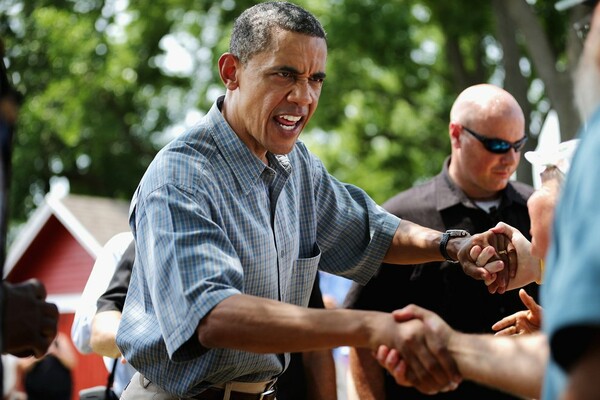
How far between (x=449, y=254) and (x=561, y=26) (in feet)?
33.7

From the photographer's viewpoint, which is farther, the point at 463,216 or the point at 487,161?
the point at 487,161

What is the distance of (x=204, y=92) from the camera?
1978 cm

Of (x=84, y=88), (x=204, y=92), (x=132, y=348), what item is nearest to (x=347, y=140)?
(x=204, y=92)

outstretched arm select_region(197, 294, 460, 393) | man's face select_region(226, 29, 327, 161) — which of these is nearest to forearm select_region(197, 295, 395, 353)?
outstretched arm select_region(197, 294, 460, 393)

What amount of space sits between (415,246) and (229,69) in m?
1.14

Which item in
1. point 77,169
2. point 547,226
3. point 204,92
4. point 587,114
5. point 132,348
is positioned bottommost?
point 77,169

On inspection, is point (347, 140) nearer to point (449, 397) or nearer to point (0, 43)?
point (449, 397)

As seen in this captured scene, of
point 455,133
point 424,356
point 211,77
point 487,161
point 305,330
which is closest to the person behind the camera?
point 424,356

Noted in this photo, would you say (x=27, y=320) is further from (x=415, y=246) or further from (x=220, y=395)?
(x=415, y=246)

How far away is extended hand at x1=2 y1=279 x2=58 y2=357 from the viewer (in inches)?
95.0

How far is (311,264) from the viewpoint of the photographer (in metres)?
3.64

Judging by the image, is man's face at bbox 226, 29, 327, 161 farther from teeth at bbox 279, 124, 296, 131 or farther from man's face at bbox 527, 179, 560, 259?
man's face at bbox 527, 179, 560, 259

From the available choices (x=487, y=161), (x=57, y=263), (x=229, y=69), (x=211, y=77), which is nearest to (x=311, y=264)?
(x=229, y=69)

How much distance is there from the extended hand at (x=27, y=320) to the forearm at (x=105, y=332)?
1780 mm
